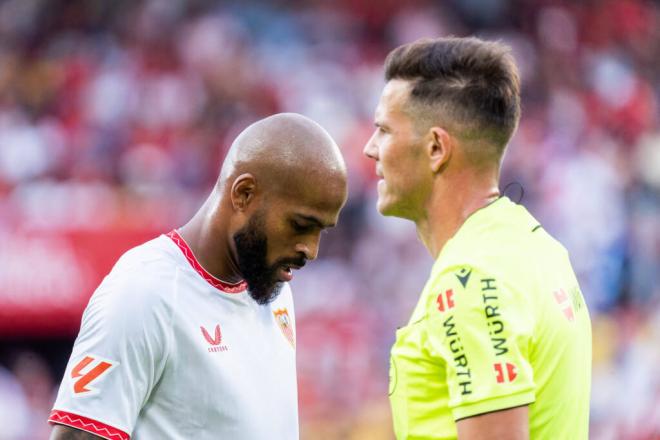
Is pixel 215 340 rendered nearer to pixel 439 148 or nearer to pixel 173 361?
pixel 173 361

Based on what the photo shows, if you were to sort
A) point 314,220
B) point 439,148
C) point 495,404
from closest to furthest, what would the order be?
1. point 495,404
2. point 439,148
3. point 314,220

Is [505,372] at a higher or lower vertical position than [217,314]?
lower

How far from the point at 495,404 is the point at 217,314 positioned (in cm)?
102

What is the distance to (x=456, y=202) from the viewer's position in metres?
3.35

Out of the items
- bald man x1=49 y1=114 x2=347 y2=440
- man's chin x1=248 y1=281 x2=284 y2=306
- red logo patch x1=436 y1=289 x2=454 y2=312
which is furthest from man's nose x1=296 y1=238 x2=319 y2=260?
red logo patch x1=436 y1=289 x2=454 y2=312

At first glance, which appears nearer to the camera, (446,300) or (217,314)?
(446,300)

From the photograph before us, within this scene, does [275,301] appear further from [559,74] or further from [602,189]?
[559,74]

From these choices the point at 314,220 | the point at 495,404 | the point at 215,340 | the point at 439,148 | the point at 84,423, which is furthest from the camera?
the point at 314,220

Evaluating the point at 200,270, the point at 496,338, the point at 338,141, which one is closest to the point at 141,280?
the point at 200,270

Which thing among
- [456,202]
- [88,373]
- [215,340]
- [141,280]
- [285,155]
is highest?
[285,155]

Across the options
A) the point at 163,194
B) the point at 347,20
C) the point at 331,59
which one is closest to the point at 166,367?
the point at 163,194

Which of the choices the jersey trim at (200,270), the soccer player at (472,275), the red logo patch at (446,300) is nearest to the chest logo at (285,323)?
the jersey trim at (200,270)

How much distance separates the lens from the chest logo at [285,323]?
3.90 metres

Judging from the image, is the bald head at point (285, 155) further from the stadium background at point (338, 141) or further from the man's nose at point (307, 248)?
the stadium background at point (338, 141)
